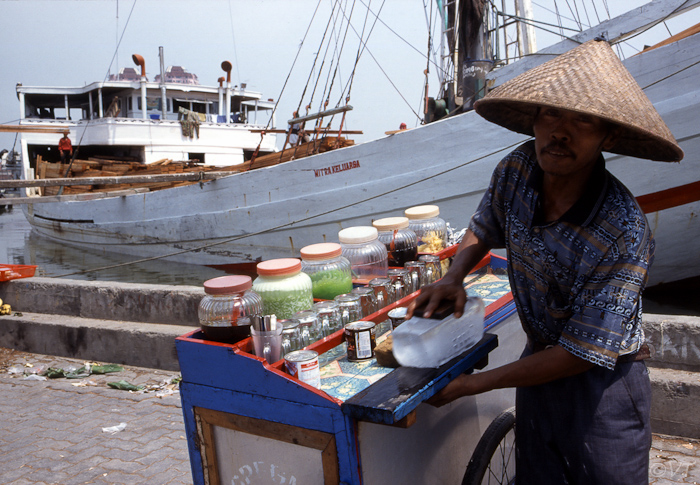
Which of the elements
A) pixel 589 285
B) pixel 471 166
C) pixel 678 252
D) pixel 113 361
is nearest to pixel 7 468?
pixel 113 361

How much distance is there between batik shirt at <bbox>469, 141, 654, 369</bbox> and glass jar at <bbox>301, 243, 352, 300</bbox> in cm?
96

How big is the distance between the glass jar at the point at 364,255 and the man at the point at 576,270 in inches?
41.5

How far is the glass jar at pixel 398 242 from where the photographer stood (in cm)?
306

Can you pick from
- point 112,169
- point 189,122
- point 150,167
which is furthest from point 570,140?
point 189,122

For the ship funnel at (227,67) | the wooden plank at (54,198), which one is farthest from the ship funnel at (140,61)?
the wooden plank at (54,198)

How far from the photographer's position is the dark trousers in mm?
1485

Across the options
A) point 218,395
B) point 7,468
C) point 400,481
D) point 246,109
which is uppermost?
point 246,109

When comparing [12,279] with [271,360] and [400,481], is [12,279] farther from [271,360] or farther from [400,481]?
[400,481]

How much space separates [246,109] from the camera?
17.6 m

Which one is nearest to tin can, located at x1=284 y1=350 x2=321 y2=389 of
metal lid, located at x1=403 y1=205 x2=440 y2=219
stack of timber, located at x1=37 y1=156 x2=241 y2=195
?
Result: metal lid, located at x1=403 y1=205 x2=440 y2=219

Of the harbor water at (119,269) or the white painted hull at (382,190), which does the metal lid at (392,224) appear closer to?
the harbor water at (119,269)

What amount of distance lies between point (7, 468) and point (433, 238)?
9.29 ft

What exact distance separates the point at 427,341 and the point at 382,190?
20.9 ft

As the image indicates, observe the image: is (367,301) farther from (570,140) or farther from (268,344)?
(570,140)
